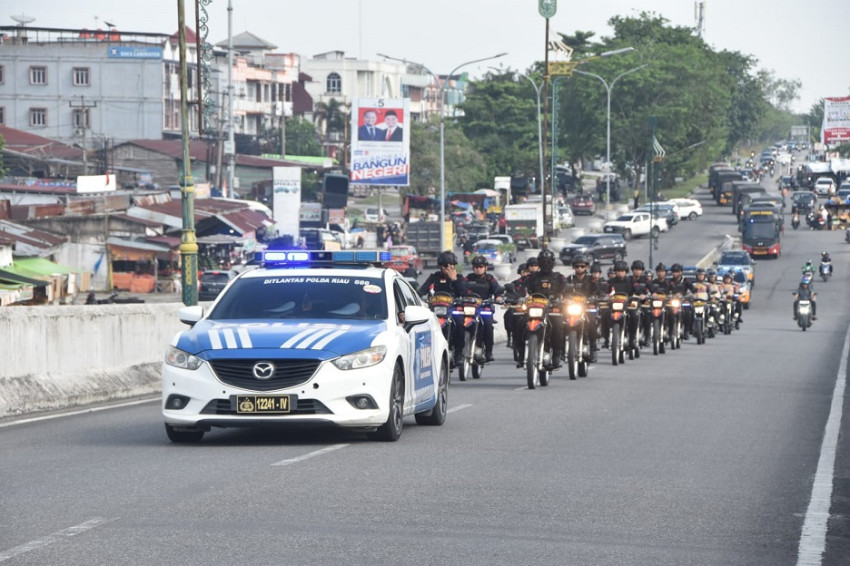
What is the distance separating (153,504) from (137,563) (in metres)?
1.87

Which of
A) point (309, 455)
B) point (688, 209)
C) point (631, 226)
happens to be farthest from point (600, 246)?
point (309, 455)

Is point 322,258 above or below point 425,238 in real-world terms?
above

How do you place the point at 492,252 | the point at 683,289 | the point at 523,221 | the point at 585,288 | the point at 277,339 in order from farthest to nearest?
the point at 523,221, the point at 492,252, the point at 683,289, the point at 585,288, the point at 277,339

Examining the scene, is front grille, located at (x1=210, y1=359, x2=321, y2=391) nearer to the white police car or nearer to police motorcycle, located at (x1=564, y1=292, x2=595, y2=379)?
the white police car

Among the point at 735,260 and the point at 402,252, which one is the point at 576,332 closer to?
the point at 402,252

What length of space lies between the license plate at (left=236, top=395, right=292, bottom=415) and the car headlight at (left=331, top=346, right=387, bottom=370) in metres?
0.51

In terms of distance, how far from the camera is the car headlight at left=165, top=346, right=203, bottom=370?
12438 millimetres

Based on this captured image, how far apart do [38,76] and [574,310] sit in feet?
292

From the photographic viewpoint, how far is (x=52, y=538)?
810 cm

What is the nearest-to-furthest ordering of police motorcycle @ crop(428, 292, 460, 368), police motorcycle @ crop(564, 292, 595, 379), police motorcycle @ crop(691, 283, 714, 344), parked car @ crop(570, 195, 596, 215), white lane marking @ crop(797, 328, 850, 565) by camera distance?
white lane marking @ crop(797, 328, 850, 565)
police motorcycle @ crop(428, 292, 460, 368)
police motorcycle @ crop(564, 292, 595, 379)
police motorcycle @ crop(691, 283, 714, 344)
parked car @ crop(570, 195, 596, 215)

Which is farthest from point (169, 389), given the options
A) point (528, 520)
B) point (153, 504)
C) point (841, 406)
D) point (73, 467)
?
point (841, 406)

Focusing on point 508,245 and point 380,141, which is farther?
point 508,245

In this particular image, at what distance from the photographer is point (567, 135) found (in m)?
132

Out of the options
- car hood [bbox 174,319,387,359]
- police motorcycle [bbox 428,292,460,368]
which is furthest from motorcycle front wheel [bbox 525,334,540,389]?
car hood [bbox 174,319,387,359]
